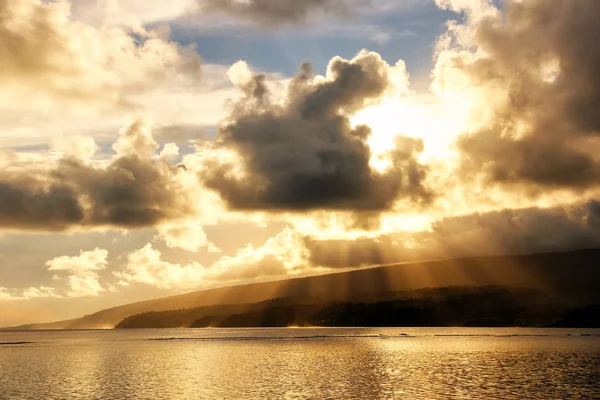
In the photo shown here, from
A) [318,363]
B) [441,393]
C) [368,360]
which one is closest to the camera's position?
[441,393]

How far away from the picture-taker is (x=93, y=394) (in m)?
102

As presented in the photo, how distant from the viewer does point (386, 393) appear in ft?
324

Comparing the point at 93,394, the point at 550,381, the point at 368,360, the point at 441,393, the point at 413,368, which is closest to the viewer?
the point at 441,393

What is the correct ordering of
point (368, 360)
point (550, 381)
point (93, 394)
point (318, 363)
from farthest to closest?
point (368, 360), point (318, 363), point (550, 381), point (93, 394)

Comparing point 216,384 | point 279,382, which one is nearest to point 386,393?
point 279,382

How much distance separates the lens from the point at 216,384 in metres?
115

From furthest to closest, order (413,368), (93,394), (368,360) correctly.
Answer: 1. (368,360)
2. (413,368)
3. (93,394)

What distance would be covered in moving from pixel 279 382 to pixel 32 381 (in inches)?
1986

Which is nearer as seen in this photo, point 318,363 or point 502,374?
point 502,374

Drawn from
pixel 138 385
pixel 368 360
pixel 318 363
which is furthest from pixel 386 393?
pixel 368 360

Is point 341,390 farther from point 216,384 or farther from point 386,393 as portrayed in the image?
point 216,384

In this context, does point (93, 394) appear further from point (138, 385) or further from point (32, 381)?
point (32, 381)

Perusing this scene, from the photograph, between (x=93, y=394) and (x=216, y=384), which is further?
(x=216, y=384)

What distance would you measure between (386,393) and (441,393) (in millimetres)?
8352
